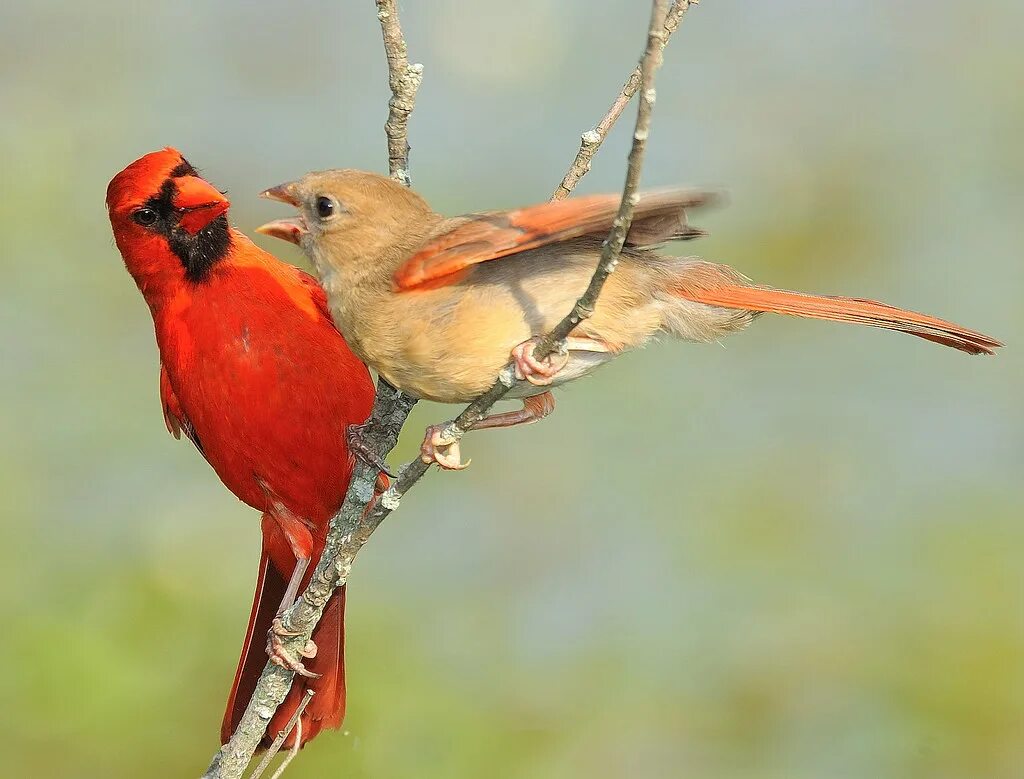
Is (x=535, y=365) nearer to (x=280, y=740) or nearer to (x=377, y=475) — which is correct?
(x=377, y=475)

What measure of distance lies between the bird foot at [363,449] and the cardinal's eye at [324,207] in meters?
0.51

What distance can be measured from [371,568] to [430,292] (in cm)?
249

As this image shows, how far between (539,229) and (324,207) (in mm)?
622

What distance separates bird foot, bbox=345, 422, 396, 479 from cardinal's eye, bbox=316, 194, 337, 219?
510 millimetres

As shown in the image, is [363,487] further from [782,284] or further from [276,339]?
[782,284]

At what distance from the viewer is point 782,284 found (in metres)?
5.52

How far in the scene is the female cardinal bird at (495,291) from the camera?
2.72m

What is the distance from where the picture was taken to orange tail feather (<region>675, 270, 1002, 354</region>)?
2.74 metres

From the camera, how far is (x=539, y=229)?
263 cm

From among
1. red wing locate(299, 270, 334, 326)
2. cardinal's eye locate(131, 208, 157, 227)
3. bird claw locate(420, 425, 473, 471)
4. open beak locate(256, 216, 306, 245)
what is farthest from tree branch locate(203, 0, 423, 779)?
cardinal's eye locate(131, 208, 157, 227)

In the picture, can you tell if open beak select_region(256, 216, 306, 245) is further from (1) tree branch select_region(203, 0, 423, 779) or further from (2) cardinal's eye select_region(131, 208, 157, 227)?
(2) cardinal's eye select_region(131, 208, 157, 227)

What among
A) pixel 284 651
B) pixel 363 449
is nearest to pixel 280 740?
pixel 284 651

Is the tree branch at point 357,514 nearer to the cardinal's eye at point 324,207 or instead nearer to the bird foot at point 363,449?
the bird foot at point 363,449

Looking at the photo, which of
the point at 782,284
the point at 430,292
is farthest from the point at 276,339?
the point at 782,284
